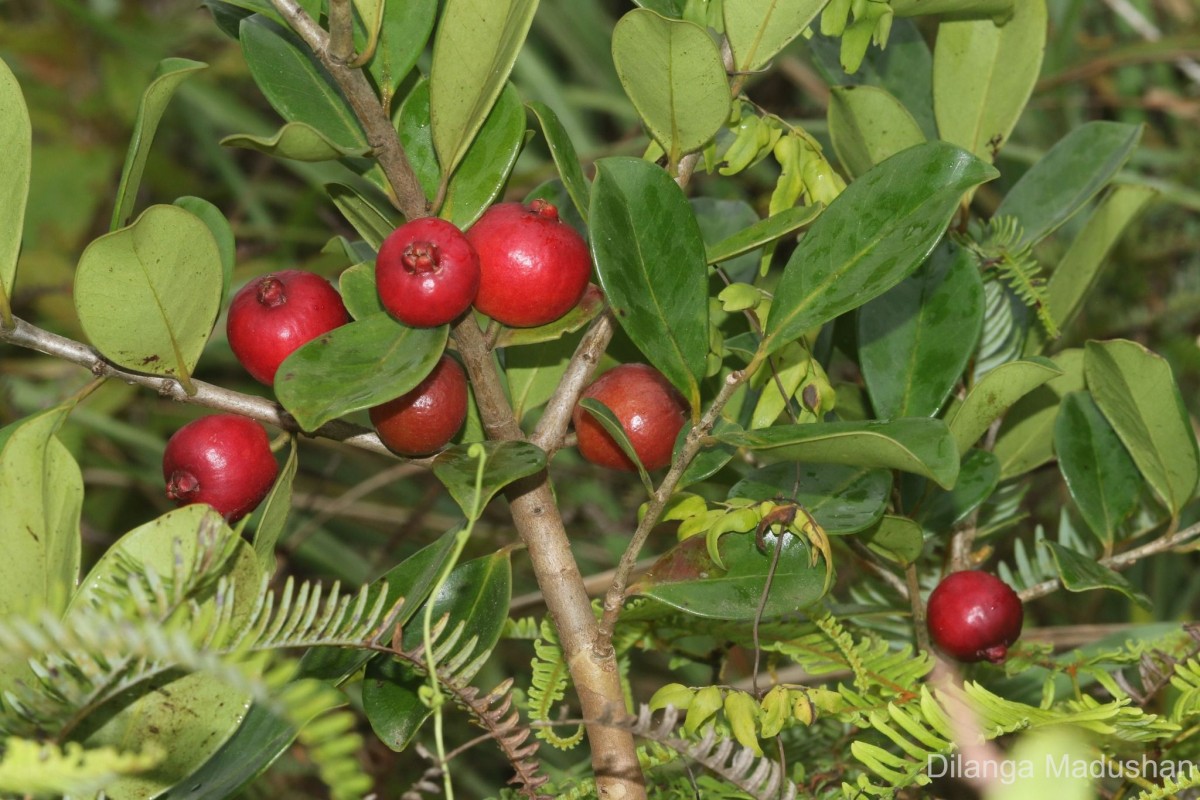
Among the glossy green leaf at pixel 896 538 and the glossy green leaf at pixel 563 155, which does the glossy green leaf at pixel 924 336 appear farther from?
the glossy green leaf at pixel 563 155

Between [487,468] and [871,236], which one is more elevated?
[871,236]

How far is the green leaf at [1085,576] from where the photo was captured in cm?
116

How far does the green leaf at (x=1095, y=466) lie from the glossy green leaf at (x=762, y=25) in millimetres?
538

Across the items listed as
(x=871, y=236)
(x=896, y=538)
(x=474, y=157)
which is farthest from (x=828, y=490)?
(x=474, y=157)

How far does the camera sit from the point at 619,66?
104cm

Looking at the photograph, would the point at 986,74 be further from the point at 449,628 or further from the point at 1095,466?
the point at 449,628

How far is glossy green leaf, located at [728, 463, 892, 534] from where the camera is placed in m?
1.05

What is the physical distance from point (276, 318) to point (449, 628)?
328 millimetres

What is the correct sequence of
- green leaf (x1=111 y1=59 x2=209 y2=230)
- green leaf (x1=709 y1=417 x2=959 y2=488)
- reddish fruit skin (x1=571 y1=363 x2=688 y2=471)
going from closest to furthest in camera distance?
1. green leaf (x1=709 y1=417 x2=959 y2=488)
2. green leaf (x1=111 y1=59 x2=209 y2=230)
3. reddish fruit skin (x1=571 y1=363 x2=688 y2=471)

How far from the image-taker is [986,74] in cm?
137

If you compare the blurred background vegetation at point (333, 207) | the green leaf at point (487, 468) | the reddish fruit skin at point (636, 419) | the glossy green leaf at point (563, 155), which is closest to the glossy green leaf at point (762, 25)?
the glossy green leaf at point (563, 155)

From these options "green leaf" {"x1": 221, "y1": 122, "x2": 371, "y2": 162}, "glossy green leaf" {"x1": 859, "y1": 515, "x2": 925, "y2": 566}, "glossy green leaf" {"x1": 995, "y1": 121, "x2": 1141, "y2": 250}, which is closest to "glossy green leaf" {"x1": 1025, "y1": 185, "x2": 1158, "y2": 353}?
"glossy green leaf" {"x1": 995, "y1": 121, "x2": 1141, "y2": 250}

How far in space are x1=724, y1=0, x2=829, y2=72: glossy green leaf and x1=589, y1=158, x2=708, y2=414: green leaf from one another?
163 millimetres

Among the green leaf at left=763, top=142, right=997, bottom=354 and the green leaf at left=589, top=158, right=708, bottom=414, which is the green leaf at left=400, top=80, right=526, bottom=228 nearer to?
the green leaf at left=589, top=158, right=708, bottom=414
